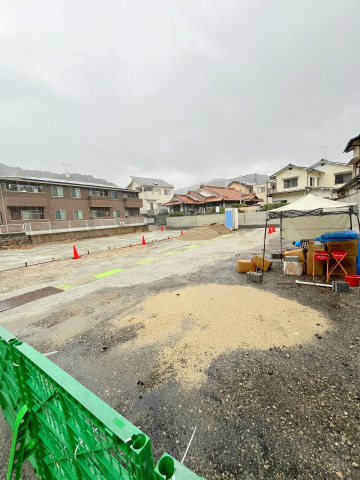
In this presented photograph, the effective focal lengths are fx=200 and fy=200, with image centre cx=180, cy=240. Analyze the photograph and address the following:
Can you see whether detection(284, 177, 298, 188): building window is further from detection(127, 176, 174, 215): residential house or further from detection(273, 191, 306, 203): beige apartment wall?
detection(127, 176, 174, 215): residential house

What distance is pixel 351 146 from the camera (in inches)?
636

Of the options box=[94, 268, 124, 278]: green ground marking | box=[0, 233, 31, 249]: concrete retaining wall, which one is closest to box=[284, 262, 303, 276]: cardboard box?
box=[94, 268, 124, 278]: green ground marking

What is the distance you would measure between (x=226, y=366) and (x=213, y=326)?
3.06 feet

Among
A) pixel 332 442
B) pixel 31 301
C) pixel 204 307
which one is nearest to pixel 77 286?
pixel 31 301

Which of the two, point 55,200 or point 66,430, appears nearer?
point 66,430

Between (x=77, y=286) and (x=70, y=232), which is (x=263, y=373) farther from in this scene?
(x=70, y=232)

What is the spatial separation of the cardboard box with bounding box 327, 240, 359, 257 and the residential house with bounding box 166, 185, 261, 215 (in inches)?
1041

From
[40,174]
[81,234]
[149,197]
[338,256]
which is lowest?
[338,256]

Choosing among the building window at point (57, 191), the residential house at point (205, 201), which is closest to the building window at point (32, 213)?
the building window at point (57, 191)

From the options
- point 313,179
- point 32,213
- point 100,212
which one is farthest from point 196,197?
point 32,213

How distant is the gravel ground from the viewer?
171cm

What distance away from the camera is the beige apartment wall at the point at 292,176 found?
28.4 meters

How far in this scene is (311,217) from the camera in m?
8.70

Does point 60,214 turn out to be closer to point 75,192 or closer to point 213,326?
point 75,192
